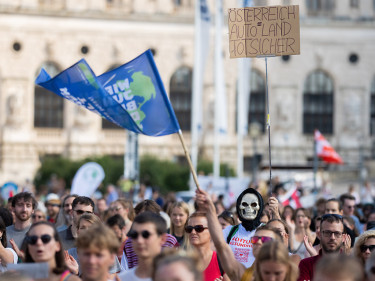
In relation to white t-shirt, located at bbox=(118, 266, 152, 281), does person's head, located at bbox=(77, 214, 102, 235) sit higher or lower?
higher

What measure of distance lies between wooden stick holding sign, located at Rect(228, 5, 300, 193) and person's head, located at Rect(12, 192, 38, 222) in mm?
2699

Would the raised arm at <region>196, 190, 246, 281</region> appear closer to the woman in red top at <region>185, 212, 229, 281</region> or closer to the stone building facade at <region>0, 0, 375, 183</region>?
the woman in red top at <region>185, 212, 229, 281</region>

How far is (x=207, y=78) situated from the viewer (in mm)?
45844

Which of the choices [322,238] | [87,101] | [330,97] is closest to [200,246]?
[322,238]

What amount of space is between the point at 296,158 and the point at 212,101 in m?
5.23

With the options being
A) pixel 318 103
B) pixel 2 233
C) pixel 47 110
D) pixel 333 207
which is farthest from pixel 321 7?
pixel 2 233

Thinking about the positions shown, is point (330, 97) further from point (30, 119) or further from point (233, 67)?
point (30, 119)

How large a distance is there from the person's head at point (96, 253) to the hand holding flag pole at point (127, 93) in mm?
3200

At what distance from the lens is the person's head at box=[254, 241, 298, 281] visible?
19.8ft

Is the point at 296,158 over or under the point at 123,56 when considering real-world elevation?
under

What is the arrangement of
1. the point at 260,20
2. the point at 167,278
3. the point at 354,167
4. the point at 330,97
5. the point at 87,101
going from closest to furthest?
the point at 167,278 → the point at 260,20 → the point at 87,101 → the point at 354,167 → the point at 330,97

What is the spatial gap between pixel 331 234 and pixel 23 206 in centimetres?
365

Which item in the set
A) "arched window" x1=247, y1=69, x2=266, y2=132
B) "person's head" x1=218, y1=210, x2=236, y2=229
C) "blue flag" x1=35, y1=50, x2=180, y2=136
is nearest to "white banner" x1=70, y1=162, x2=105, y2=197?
"blue flag" x1=35, y1=50, x2=180, y2=136

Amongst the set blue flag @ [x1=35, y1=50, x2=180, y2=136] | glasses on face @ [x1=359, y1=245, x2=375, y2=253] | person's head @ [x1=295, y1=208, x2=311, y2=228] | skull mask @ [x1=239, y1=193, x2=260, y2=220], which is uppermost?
blue flag @ [x1=35, y1=50, x2=180, y2=136]
